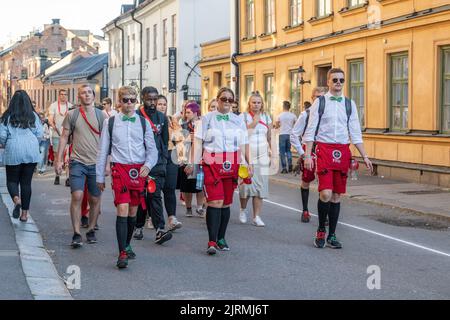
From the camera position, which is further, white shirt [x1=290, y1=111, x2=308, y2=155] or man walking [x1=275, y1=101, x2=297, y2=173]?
man walking [x1=275, y1=101, x2=297, y2=173]

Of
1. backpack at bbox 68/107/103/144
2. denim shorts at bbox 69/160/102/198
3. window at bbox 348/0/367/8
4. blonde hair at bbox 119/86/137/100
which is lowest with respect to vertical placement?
denim shorts at bbox 69/160/102/198

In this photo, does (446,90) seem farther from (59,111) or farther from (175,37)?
(175,37)

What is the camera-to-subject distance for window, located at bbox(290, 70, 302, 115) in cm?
2695

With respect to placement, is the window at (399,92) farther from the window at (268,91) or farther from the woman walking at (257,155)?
the window at (268,91)

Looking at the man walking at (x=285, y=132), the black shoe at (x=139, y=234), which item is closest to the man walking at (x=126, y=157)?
the black shoe at (x=139, y=234)

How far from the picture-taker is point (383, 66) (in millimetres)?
21031

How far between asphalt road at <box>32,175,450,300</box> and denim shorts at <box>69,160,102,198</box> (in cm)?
63

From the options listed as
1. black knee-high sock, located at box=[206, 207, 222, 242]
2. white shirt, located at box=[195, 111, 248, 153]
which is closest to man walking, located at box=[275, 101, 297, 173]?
white shirt, located at box=[195, 111, 248, 153]

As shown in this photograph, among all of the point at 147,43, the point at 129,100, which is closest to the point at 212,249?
the point at 129,100

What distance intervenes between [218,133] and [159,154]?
892mm

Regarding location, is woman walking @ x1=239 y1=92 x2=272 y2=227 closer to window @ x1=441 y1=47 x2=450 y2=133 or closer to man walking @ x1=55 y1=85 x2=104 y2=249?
man walking @ x1=55 y1=85 x2=104 y2=249

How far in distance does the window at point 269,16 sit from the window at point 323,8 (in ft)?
12.9

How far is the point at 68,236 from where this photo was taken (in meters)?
10.8
